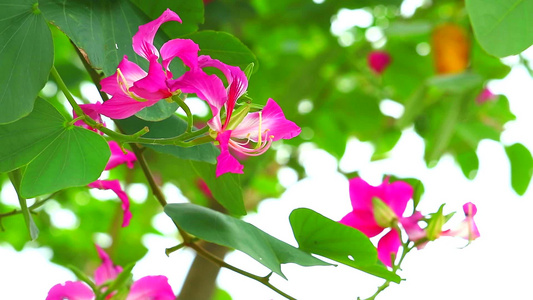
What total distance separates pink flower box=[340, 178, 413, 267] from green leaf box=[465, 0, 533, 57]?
153mm

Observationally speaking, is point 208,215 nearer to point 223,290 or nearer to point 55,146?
point 55,146

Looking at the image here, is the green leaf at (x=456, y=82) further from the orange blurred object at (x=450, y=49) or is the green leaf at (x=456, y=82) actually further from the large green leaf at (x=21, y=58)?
the large green leaf at (x=21, y=58)

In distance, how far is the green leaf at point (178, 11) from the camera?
1.41ft

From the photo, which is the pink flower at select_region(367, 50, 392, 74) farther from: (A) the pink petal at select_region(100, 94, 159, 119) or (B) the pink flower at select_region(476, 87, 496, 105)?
(A) the pink petal at select_region(100, 94, 159, 119)

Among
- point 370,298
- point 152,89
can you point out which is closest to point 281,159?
point 370,298

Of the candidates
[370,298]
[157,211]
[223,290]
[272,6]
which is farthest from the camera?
[157,211]

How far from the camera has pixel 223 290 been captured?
1.05 metres

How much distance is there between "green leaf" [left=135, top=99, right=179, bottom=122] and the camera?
369mm

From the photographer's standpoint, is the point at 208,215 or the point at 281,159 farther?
the point at 281,159

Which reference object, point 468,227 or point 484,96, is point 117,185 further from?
point 484,96

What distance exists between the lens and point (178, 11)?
17.6 inches

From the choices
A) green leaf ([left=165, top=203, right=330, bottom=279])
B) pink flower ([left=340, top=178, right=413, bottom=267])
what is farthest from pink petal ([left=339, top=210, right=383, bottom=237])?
green leaf ([left=165, top=203, right=330, bottom=279])

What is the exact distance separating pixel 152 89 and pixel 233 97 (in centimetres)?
5

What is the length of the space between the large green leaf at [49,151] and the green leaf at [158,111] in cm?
3
